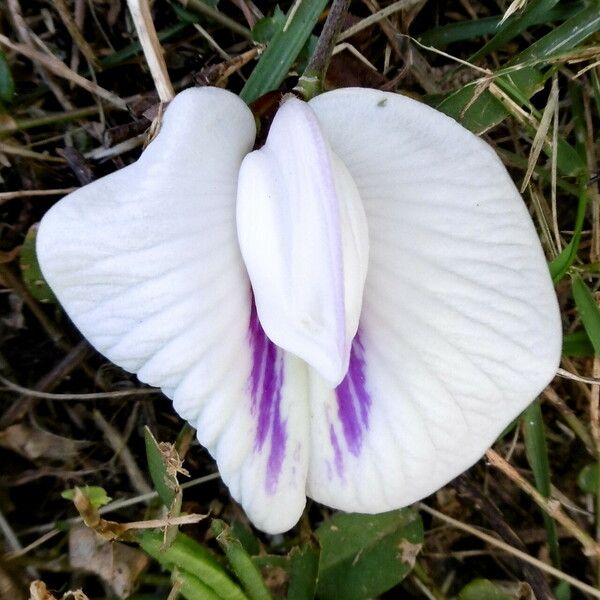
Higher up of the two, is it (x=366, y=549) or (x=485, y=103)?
(x=485, y=103)

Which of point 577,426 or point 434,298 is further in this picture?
point 577,426

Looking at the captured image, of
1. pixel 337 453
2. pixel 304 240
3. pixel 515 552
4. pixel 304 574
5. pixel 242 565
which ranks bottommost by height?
pixel 515 552

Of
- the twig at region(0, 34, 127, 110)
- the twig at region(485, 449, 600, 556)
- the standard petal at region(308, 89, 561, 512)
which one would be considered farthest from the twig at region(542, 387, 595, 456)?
the twig at region(0, 34, 127, 110)

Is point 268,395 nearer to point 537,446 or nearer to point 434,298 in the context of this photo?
point 434,298

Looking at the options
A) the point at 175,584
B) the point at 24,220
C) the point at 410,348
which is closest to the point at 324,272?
the point at 410,348

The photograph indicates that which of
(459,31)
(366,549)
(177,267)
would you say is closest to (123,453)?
(366,549)

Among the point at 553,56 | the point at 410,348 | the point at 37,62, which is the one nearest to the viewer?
the point at 410,348

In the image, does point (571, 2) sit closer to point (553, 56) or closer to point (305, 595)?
point (553, 56)

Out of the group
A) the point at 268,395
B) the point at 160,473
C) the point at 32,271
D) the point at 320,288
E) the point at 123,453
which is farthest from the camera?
the point at 123,453
